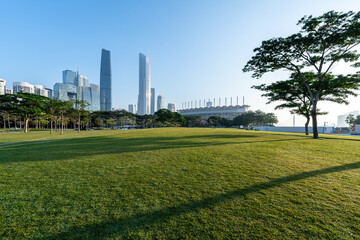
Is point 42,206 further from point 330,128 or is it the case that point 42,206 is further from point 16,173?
point 330,128

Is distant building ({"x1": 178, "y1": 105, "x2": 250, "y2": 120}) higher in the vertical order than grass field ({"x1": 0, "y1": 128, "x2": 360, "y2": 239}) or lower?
higher

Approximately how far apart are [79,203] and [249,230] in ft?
9.90

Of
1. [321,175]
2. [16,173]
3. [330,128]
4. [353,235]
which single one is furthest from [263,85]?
[330,128]

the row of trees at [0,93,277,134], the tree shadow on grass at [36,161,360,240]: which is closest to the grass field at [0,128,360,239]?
the tree shadow on grass at [36,161,360,240]

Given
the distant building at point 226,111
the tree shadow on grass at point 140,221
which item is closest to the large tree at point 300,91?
the tree shadow on grass at point 140,221

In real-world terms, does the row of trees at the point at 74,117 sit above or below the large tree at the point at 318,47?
below

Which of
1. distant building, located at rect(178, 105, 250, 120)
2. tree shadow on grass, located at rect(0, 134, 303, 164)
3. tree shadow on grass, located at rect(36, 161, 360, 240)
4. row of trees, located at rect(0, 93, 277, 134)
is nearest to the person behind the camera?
tree shadow on grass, located at rect(36, 161, 360, 240)

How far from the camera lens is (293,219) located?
87.1 inches

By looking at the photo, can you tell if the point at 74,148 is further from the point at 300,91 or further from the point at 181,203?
the point at 300,91

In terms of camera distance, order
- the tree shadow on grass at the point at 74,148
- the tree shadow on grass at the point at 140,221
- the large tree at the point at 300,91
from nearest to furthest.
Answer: the tree shadow on grass at the point at 140,221 < the tree shadow on grass at the point at 74,148 < the large tree at the point at 300,91

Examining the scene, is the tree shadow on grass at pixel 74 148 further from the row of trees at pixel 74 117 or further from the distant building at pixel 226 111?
the distant building at pixel 226 111

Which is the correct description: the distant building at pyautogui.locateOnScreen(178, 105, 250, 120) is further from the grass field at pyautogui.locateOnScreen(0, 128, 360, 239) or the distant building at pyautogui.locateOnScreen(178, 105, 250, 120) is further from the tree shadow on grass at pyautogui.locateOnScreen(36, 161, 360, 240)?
the tree shadow on grass at pyautogui.locateOnScreen(36, 161, 360, 240)

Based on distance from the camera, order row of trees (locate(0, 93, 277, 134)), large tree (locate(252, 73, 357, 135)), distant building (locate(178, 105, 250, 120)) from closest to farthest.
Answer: large tree (locate(252, 73, 357, 135))
row of trees (locate(0, 93, 277, 134))
distant building (locate(178, 105, 250, 120))

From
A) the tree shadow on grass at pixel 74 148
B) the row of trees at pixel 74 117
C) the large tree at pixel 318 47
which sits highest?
the large tree at pixel 318 47
